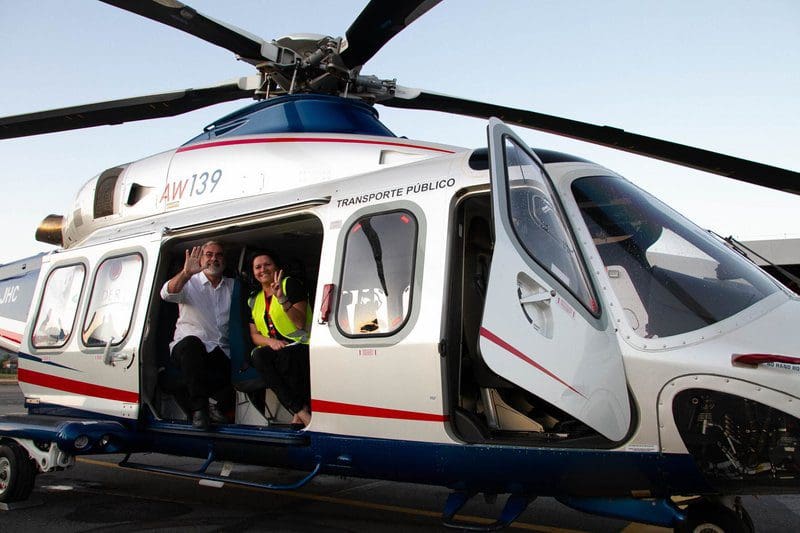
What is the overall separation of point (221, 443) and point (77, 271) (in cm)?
249

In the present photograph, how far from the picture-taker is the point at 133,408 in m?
5.66

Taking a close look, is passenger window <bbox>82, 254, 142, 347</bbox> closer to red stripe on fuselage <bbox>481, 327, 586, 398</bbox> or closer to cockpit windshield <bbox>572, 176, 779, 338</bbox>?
red stripe on fuselage <bbox>481, 327, 586, 398</bbox>

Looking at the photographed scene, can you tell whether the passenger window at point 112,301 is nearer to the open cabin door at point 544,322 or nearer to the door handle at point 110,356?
the door handle at point 110,356

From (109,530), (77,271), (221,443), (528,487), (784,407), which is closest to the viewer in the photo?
(784,407)

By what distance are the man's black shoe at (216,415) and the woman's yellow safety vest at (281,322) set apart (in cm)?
82

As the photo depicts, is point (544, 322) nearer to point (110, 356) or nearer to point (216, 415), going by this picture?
point (216, 415)

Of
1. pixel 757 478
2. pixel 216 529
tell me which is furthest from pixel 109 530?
pixel 757 478

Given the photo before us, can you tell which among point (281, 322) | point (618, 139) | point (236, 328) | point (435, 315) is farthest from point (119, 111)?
point (618, 139)

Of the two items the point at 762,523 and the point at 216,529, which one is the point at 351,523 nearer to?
the point at 216,529

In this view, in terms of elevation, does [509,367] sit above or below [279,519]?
above

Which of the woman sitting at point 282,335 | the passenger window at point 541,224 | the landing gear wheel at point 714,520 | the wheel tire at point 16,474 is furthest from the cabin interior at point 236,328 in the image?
the landing gear wheel at point 714,520

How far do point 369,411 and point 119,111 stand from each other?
4.69m

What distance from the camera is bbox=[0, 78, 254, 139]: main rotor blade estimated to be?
7.11 metres

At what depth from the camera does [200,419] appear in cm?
533
